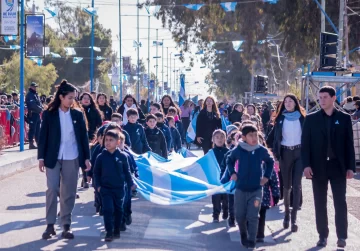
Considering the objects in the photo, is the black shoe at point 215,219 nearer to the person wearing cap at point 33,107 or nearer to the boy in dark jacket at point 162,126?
the boy in dark jacket at point 162,126

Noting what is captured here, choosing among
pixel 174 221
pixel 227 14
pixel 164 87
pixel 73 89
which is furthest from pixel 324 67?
pixel 164 87

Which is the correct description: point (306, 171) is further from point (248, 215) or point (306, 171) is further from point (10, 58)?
point (10, 58)

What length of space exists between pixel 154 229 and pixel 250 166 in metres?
1.96

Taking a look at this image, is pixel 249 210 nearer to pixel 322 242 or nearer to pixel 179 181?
pixel 322 242

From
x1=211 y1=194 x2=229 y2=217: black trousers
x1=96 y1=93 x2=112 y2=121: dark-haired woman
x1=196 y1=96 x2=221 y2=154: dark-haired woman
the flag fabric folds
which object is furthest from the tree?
x1=211 y1=194 x2=229 y2=217: black trousers

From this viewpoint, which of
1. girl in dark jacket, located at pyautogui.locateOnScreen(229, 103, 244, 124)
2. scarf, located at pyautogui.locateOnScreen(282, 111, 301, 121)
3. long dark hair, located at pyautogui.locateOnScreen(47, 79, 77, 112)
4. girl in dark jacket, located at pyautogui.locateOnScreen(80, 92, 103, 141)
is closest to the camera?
long dark hair, located at pyautogui.locateOnScreen(47, 79, 77, 112)

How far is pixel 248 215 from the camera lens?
8.55m

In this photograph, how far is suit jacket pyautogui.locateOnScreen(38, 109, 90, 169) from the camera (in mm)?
8953

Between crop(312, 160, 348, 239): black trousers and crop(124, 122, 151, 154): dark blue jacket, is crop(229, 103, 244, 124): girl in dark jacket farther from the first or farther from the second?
crop(312, 160, 348, 239): black trousers

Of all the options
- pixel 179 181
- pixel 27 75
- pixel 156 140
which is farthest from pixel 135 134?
pixel 27 75

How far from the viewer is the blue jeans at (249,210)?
8.53 metres

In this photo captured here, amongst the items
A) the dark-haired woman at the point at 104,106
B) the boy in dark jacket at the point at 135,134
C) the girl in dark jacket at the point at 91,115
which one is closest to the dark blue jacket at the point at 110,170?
the boy in dark jacket at the point at 135,134

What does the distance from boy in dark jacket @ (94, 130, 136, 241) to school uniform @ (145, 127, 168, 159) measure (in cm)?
520

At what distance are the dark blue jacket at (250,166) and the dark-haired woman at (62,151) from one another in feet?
5.99
